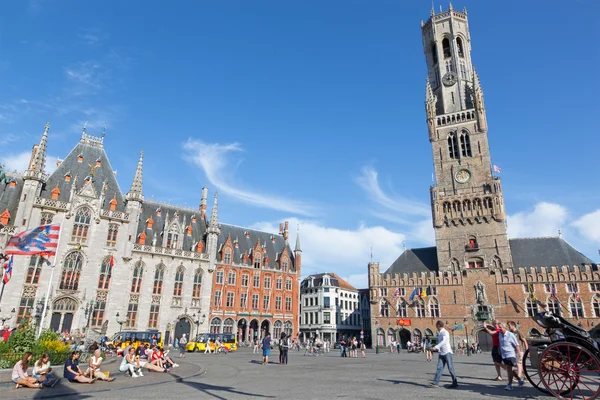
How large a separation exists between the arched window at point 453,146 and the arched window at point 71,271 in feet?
165

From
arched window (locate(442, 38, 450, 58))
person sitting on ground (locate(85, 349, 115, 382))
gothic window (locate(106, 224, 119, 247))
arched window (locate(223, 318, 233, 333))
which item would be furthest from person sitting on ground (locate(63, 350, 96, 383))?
arched window (locate(442, 38, 450, 58))

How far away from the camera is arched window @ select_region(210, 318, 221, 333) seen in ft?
148

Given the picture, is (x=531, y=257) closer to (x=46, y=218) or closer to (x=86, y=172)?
(x=86, y=172)

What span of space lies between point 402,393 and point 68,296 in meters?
37.1

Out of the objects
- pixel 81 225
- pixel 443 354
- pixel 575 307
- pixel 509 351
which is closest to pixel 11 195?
pixel 81 225

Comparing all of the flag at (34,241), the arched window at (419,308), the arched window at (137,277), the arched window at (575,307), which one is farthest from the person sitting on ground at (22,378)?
the arched window at (575,307)

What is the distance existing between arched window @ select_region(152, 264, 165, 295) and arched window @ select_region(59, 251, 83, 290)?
25.3 feet

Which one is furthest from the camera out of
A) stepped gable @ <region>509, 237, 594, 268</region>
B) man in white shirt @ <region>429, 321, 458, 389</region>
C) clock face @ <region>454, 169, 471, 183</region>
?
clock face @ <region>454, 169, 471, 183</region>

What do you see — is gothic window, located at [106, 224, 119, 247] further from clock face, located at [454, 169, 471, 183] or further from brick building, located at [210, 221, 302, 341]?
clock face, located at [454, 169, 471, 183]

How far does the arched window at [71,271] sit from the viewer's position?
1436 inches

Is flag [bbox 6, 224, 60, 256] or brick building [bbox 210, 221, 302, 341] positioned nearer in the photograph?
flag [bbox 6, 224, 60, 256]

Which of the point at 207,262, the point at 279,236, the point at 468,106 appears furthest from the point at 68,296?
the point at 468,106

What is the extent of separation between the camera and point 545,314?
28.3ft

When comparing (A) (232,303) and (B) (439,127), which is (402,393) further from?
(B) (439,127)
